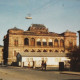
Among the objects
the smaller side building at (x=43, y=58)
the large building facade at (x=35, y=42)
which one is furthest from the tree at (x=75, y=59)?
the large building facade at (x=35, y=42)

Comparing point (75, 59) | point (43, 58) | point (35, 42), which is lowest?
point (75, 59)

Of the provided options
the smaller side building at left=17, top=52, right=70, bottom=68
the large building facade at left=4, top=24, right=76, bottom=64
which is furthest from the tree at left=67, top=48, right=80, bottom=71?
the large building facade at left=4, top=24, right=76, bottom=64

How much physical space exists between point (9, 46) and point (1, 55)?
31.8m

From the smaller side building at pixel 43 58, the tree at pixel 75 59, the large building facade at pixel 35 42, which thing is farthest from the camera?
the large building facade at pixel 35 42

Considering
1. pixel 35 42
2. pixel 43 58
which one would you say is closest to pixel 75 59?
pixel 43 58

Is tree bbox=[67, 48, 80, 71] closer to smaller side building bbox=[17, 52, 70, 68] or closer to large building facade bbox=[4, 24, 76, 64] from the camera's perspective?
smaller side building bbox=[17, 52, 70, 68]

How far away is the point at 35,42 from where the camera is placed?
10450cm

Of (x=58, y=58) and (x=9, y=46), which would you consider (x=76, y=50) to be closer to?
(x=58, y=58)

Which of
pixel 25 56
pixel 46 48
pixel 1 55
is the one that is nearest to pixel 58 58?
pixel 25 56

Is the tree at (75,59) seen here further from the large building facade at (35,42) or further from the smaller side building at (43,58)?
the large building facade at (35,42)

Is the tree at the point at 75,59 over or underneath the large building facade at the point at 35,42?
underneath

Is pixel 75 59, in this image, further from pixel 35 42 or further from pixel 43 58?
pixel 35 42

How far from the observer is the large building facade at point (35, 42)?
99.8 metres

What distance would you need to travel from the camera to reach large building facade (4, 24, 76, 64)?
328ft
